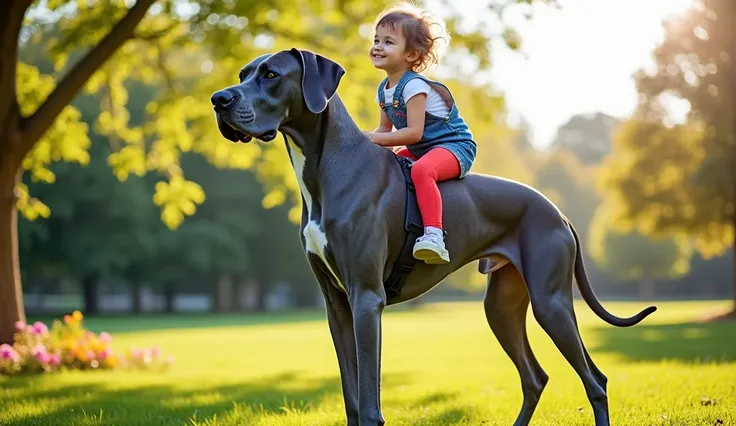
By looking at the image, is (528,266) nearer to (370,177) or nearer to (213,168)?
(370,177)

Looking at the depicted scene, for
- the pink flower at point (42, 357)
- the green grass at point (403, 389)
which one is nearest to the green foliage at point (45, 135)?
the pink flower at point (42, 357)

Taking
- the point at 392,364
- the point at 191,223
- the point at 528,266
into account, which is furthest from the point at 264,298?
the point at 528,266

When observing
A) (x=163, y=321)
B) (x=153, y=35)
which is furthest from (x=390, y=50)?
(x=163, y=321)

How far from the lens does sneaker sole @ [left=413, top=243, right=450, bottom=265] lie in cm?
483

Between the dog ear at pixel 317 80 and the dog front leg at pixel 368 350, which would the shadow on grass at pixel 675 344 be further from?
the dog ear at pixel 317 80

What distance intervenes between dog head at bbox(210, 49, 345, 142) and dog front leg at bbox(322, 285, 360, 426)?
115 cm

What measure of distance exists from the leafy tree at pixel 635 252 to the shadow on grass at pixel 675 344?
3367 cm

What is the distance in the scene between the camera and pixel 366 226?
476 centimetres

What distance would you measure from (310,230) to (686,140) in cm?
2641

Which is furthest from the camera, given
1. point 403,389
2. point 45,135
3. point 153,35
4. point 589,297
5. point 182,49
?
point 182,49

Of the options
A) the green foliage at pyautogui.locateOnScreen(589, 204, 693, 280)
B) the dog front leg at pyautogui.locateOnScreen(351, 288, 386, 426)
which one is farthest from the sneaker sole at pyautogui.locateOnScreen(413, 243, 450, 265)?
the green foliage at pyautogui.locateOnScreen(589, 204, 693, 280)

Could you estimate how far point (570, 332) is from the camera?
5.30m

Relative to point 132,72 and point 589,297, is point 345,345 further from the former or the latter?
point 132,72

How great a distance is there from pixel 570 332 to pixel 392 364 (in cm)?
1045
